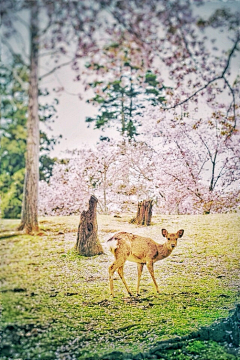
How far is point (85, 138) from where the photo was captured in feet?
11.0

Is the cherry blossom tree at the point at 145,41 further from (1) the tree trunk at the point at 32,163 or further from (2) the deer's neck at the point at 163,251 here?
(2) the deer's neck at the point at 163,251

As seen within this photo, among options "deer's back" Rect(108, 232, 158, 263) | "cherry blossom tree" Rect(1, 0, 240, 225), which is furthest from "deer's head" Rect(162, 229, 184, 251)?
"cherry blossom tree" Rect(1, 0, 240, 225)

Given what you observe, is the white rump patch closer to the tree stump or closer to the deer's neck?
the tree stump

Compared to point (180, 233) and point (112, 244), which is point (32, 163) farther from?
point (180, 233)

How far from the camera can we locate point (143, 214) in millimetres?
3430

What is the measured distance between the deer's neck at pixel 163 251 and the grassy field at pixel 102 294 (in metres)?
0.07

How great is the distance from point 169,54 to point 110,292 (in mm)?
2339

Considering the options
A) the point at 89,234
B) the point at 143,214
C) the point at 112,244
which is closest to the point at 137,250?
the point at 112,244

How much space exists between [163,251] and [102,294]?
70 cm

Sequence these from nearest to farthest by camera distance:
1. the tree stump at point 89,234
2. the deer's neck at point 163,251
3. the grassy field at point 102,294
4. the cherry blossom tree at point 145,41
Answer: the grassy field at point 102,294, the cherry blossom tree at point 145,41, the tree stump at point 89,234, the deer's neck at point 163,251

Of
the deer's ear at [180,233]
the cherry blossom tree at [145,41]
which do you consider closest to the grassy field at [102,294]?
the deer's ear at [180,233]

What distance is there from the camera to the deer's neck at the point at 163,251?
11.2 feet

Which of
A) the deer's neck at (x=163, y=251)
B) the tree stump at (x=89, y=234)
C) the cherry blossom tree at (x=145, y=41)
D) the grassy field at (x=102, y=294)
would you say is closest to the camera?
the grassy field at (x=102, y=294)

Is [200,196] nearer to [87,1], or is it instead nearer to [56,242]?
[56,242]
